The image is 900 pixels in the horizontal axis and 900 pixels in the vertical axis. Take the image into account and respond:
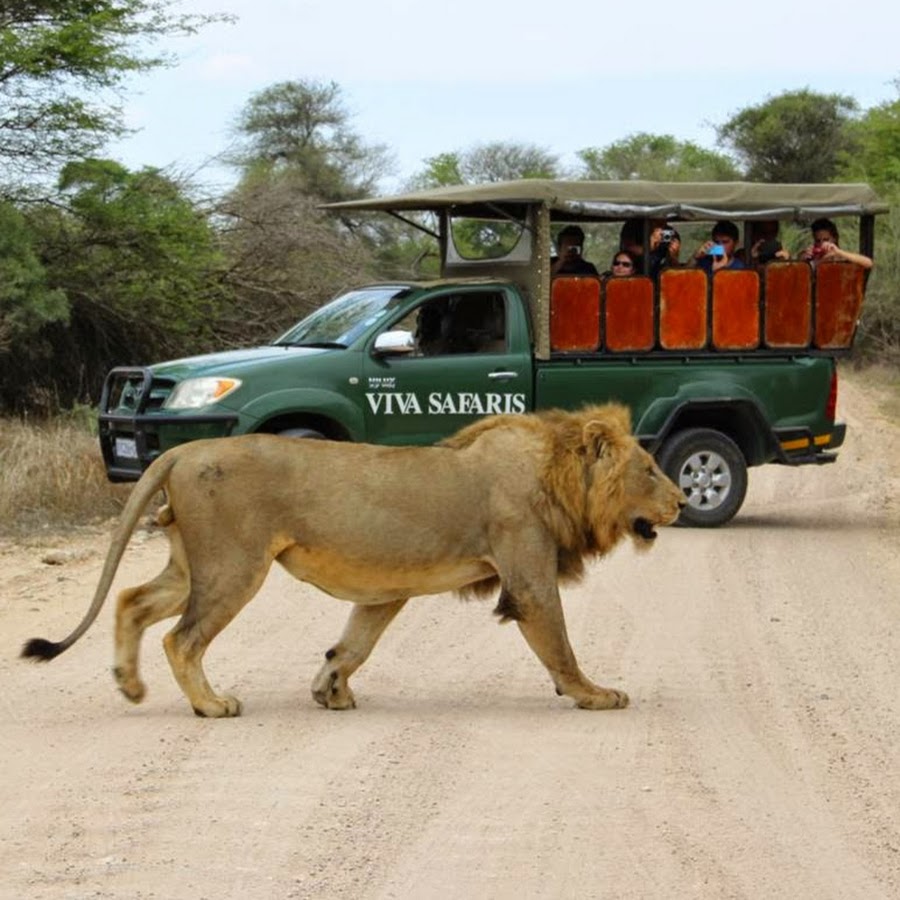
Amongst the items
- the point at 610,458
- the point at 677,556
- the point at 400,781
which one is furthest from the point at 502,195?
the point at 400,781

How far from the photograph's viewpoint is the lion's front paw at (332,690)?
7.54 m

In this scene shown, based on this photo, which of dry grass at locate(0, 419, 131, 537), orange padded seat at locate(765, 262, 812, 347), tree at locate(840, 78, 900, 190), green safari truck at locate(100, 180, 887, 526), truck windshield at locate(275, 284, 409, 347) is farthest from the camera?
tree at locate(840, 78, 900, 190)

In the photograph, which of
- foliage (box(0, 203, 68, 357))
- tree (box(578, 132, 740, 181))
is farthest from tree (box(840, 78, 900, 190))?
foliage (box(0, 203, 68, 357))

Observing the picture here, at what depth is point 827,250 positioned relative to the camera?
46.4 ft

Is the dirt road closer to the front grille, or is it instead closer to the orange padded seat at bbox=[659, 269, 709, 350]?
the front grille

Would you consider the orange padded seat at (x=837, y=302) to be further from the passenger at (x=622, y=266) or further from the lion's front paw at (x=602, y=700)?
the lion's front paw at (x=602, y=700)

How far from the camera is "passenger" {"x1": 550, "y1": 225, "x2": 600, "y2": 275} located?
14.2 metres

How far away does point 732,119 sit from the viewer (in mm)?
61688

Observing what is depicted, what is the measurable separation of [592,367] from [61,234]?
7.78 metres

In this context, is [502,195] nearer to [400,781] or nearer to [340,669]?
[340,669]

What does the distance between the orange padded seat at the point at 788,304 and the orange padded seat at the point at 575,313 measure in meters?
1.33

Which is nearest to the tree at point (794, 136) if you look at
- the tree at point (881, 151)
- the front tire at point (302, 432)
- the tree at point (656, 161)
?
the tree at point (656, 161)

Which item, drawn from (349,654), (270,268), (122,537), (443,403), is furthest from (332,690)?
(270,268)

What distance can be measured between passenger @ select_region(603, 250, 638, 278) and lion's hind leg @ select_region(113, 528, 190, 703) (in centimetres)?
682
